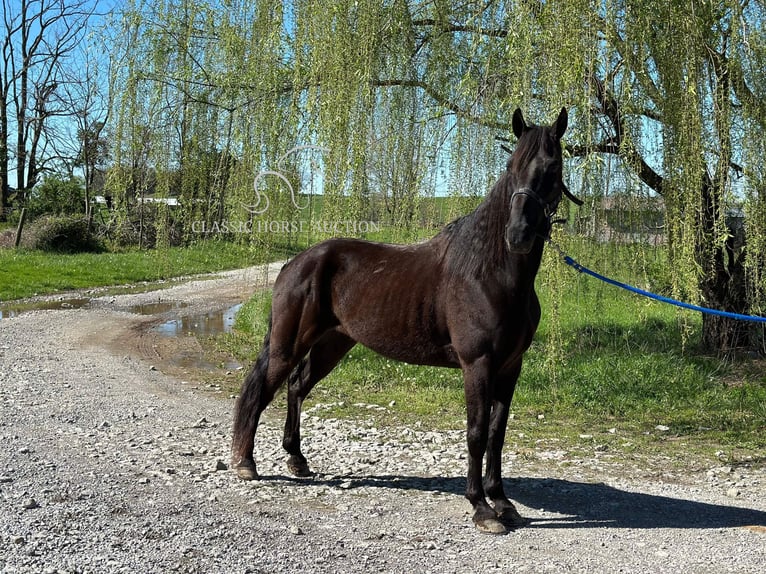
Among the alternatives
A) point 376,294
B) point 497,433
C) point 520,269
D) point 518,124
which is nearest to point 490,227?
point 520,269

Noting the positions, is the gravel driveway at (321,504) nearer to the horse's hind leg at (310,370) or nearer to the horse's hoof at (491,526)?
the horse's hoof at (491,526)

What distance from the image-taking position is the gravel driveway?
337 cm

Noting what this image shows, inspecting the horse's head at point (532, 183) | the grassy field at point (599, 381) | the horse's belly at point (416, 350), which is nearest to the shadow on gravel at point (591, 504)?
the horse's belly at point (416, 350)

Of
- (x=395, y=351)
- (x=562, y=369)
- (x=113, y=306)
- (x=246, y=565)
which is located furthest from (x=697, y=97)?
(x=113, y=306)

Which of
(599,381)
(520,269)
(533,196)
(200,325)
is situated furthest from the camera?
(200,325)

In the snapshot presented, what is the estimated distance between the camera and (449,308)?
163 inches

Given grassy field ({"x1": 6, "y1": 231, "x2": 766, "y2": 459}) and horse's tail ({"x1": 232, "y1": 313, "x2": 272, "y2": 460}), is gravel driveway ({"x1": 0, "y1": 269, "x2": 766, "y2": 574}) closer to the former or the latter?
horse's tail ({"x1": 232, "y1": 313, "x2": 272, "y2": 460})

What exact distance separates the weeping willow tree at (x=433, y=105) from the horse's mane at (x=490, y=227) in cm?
107

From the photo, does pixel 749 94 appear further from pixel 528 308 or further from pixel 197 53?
pixel 197 53

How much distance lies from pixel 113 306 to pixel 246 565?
37.1 feet

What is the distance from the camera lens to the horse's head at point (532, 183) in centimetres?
363

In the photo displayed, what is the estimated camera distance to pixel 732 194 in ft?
17.1

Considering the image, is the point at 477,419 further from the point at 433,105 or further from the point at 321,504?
the point at 433,105

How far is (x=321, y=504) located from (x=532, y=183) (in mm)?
2171
